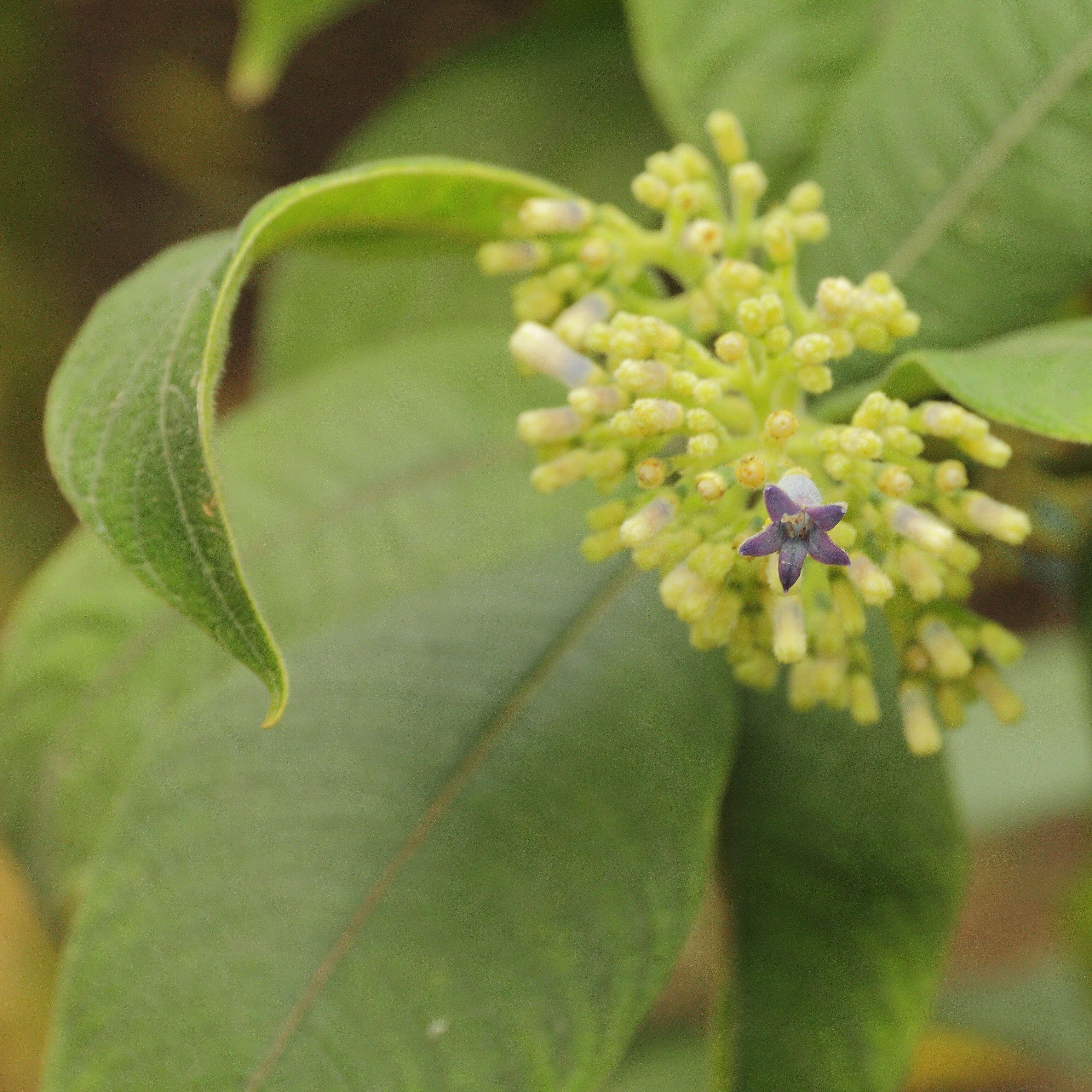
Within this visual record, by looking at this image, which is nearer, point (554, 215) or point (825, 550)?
point (825, 550)

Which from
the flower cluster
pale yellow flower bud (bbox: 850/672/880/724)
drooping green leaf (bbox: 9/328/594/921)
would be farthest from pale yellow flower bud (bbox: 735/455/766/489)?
drooping green leaf (bbox: 9/328/594/921)

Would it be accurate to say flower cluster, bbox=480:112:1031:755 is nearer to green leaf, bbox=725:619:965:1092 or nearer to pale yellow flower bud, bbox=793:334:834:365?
pale yellow flower bud, bbox=793:334:834:365

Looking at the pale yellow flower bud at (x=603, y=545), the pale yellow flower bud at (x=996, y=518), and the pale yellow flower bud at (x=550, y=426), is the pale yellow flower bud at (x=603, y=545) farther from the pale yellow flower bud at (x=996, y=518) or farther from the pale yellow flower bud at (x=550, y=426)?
the pale yellow flower bud at (x=996, y=518)

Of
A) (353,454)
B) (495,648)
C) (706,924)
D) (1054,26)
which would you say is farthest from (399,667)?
(706,924)

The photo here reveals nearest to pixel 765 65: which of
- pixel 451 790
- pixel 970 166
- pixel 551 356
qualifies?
pixel 970 166

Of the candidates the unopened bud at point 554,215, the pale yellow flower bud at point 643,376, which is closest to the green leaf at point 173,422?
the unopened bud at point 554,215

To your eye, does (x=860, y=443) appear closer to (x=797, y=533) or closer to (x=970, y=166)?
(x=797, y=533)
